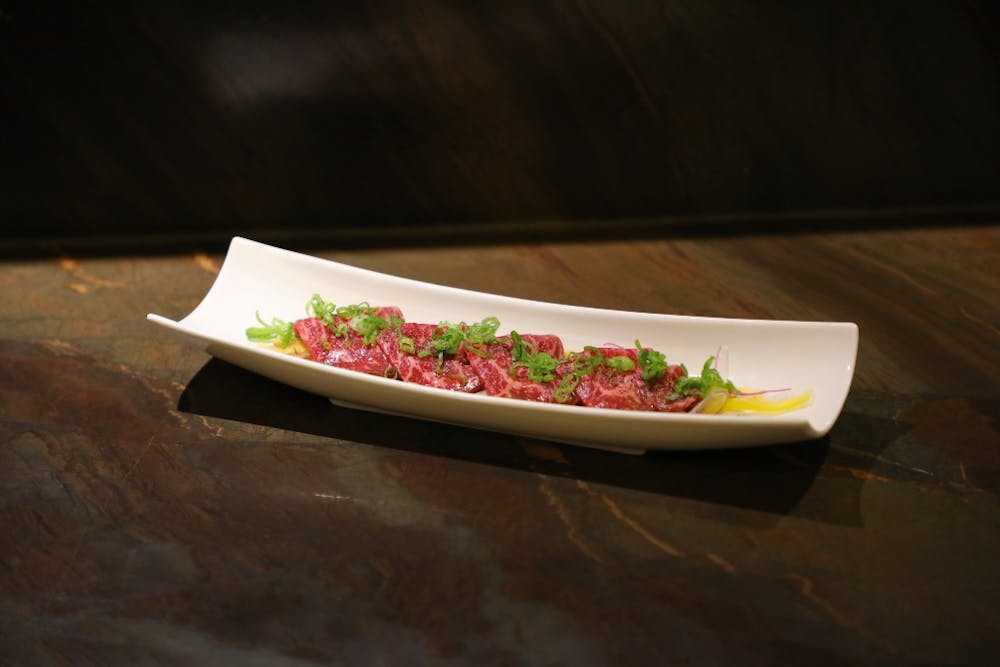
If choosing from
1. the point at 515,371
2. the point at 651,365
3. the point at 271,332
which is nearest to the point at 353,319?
the point at 271,332

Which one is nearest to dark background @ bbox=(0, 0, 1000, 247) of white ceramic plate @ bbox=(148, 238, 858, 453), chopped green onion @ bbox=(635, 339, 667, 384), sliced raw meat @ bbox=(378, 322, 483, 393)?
white ceramic plate @ bbox=(148, 238, 858, 453)

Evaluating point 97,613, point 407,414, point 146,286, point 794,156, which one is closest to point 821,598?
point 407,414

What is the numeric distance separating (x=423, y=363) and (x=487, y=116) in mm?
1302

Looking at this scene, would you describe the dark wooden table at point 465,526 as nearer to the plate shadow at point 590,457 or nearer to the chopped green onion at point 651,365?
the plate shadow at point 590,457

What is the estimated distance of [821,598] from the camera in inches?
79.6

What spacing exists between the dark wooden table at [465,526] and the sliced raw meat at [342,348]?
149mm

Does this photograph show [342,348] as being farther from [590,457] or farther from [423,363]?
[590,457]

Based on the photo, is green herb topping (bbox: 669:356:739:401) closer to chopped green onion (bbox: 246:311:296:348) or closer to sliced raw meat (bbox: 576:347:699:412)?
sliced raw meat (bbox: 576:347:699:412)

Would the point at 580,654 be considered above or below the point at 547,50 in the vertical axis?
below

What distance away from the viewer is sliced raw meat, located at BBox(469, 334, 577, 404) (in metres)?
2.41

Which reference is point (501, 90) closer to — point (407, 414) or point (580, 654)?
point (407, 414)

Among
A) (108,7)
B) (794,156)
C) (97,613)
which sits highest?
(108,7)

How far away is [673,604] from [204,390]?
1519 millimetres

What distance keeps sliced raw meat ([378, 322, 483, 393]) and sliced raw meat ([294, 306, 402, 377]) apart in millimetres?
30
